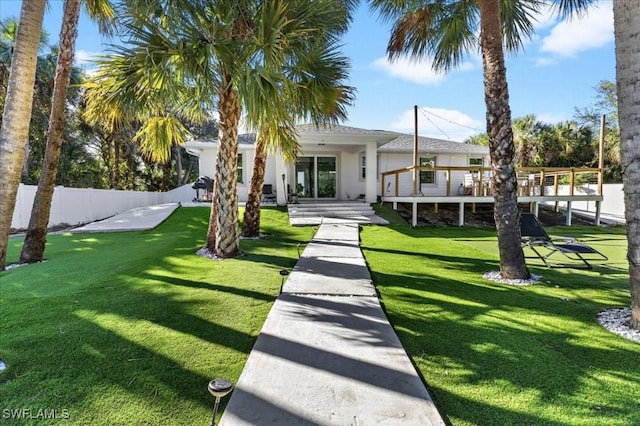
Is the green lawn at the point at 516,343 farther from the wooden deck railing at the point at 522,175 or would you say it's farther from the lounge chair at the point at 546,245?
the wooden deck railing at the point at 522,175

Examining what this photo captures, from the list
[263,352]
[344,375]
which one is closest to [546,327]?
[344,375]

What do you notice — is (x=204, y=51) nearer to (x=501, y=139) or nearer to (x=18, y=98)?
(x=18, y=98)

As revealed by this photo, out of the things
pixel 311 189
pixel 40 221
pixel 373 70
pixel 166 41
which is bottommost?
pixel 40 221

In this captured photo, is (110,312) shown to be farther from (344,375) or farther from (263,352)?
(344,375)

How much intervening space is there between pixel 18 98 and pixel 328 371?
7.09m

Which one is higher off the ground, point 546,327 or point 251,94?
point 251,94

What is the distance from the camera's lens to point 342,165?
17.6 m

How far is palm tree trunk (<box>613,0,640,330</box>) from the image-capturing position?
3385 millimetres

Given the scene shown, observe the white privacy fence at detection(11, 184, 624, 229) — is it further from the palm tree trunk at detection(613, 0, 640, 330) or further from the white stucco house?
the palm tree trunk at detection(613, 0, 640, 330)

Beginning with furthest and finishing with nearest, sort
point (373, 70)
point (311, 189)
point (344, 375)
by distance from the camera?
point (311, 189), point (373, 70), point (344, 375)

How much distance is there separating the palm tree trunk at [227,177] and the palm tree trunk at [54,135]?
3.48 metres

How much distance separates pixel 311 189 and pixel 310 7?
11.8 meters

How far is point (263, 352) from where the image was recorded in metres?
2.99

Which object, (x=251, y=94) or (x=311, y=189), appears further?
(x=311, y=189)
